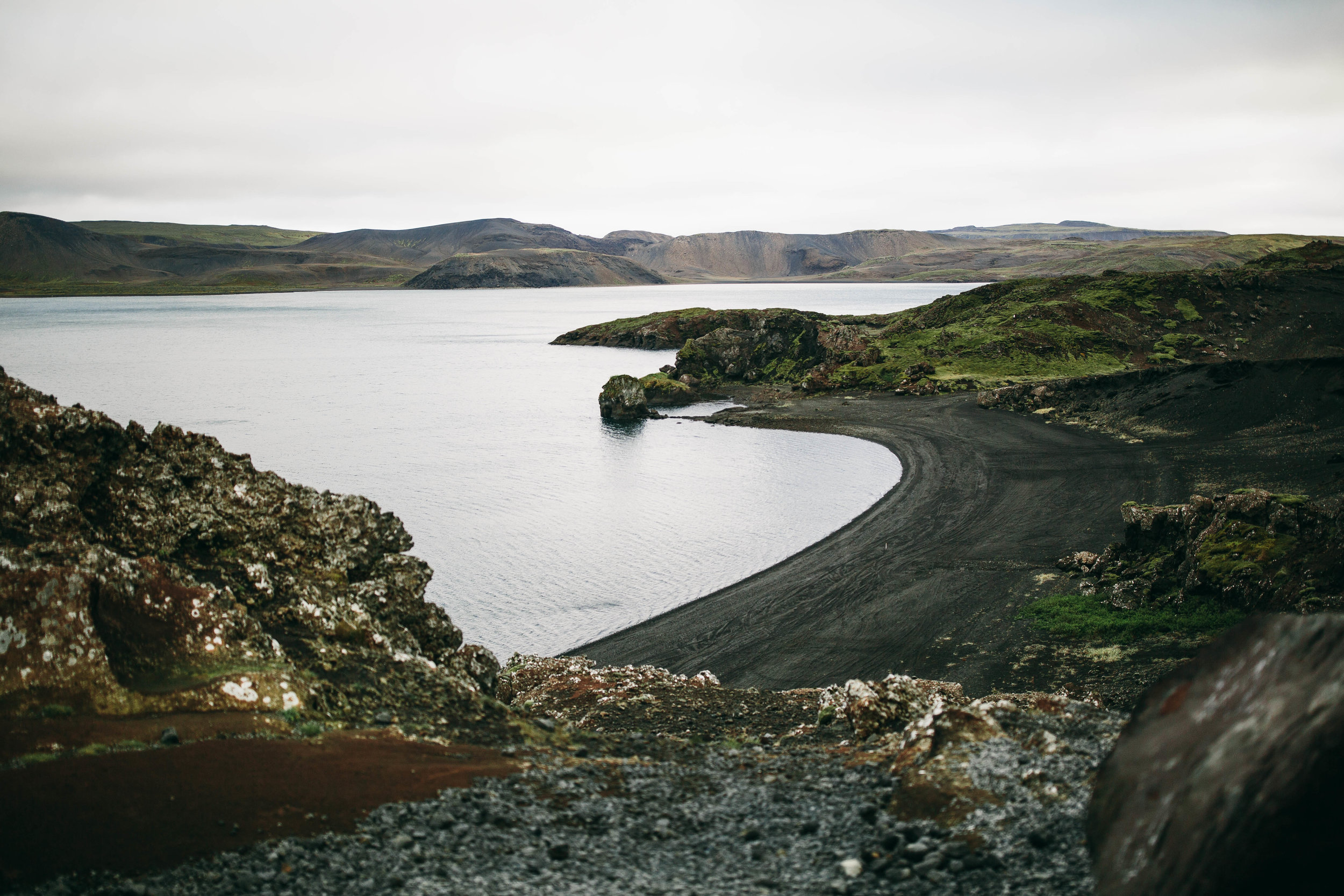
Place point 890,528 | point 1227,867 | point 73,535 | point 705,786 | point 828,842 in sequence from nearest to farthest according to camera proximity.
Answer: point 1227,867 → point 828,842 → point 705,786 → point 73,535 → point 890,528

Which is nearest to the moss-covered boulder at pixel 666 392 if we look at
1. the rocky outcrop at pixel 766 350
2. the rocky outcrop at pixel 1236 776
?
the rocky outcrop at pixel 766 350

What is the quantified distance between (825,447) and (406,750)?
54057 millimetres

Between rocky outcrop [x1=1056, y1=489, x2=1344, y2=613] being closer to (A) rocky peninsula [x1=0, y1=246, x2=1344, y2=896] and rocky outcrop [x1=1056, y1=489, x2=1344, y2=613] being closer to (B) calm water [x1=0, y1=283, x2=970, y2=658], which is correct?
(A) rocky peninsula [x1=0, y1=246, x2=1344, y2=896]

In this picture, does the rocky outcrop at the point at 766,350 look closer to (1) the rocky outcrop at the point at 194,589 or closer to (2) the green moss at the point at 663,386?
(2) the green moss at the point at 663,386

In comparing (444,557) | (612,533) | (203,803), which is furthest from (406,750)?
(612,533)

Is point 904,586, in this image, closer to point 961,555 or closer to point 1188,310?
point 961,555

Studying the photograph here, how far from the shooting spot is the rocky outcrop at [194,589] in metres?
12.5

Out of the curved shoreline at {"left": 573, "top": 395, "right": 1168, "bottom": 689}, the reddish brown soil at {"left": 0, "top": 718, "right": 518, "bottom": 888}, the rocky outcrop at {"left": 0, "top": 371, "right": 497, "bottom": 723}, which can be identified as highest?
the rocky outcrop at {"left": 0, "top": 371, "right": 497, "bottom": 723}

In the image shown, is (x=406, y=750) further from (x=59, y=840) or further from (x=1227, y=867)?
(x=1227, y=867)

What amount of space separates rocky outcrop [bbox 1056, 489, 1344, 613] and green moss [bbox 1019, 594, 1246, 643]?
1.39 feet

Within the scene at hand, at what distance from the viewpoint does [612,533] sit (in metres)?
43.4

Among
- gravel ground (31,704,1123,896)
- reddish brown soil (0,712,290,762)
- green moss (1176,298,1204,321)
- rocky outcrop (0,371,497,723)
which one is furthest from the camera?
green moss (1176,298,1204,321)

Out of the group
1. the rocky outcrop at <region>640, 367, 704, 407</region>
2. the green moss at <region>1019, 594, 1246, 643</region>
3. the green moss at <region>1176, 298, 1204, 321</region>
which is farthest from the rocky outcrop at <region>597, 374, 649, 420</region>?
the green moss at <region>1176, 298, 1204, 321</region>

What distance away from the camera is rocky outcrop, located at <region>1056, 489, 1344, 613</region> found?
74.0 ft
